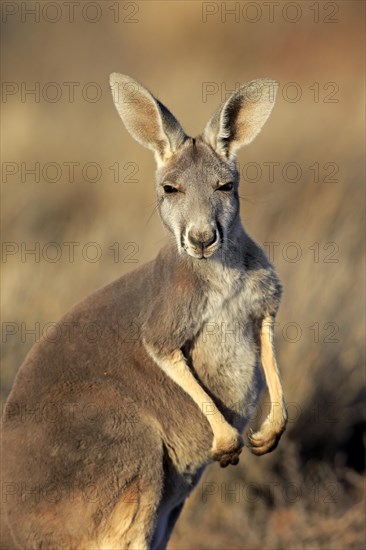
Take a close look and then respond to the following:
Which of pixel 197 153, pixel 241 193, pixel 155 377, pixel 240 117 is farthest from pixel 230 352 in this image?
pixel 241 193

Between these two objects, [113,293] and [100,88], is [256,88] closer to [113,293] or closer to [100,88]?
[113,293]

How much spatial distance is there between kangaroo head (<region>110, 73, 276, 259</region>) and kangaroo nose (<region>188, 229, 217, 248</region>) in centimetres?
1

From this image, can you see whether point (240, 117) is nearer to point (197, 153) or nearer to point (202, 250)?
point (197, 153)

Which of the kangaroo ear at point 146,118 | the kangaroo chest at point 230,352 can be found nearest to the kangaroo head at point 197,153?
the kangaroo ear at point 146,118

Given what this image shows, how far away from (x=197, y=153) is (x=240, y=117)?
9.5 inches

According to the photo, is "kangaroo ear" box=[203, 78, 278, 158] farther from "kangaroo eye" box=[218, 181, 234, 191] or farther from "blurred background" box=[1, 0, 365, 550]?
"blurred background" box=[1, 0, 365, 550]

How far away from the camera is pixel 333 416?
7.10 metres

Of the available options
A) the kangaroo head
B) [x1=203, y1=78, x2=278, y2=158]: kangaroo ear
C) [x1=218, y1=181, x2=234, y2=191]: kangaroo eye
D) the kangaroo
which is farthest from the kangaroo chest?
[x1=203, y1=78, x2=278, y2=158]: kangaroo ear

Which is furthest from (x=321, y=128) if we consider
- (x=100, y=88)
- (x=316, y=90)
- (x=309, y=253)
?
(x=309, y=253)

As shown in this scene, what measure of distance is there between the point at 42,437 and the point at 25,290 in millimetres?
3319

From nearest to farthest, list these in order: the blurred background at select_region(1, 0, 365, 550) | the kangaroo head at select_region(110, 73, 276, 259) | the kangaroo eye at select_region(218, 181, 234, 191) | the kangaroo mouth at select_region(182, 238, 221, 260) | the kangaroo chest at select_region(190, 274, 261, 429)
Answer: the kangaroo mouth at select_region(182, 238, 221, 260) < the kangaroo head at select_region(110, 73, 276, 259) < the kangaroo eye at select_region(218, 181, 234, 191) < the kangaroo chest at select_region(190, 274, 261, 429) < the blurred background at select_region(1, 0, 365, 550)

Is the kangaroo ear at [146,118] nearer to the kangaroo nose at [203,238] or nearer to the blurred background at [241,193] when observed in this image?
the kangaroo nose at [203,238]

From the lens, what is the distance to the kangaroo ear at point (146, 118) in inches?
167

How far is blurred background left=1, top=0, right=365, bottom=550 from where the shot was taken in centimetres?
677
